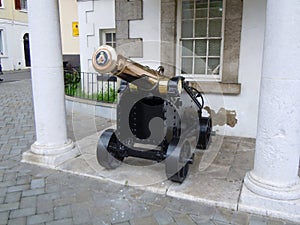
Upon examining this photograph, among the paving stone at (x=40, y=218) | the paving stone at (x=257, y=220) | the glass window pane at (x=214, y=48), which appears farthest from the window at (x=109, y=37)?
the paving stone at (x=257, y=220)

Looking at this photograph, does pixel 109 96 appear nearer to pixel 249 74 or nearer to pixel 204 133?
pixel 204 133

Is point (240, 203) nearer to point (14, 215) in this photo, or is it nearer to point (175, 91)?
point (175, 91)

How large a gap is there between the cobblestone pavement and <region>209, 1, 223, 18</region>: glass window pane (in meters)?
3.53

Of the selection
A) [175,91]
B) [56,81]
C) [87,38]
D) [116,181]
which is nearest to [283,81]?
[175,91]

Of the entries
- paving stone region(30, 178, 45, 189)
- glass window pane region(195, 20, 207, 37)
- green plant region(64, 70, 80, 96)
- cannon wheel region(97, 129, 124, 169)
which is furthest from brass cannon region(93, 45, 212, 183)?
green plant region(64, 70, 80, 96)

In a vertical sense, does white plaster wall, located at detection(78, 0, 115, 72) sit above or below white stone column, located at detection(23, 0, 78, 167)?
above

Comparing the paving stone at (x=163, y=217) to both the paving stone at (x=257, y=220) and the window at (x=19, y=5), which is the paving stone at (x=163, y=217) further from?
the window at (x=19, y=5)

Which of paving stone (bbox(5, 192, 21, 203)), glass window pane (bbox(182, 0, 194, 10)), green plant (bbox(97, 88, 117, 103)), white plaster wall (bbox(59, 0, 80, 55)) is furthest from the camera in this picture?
white plaster wall (bbox(59, 0, 80, 55))

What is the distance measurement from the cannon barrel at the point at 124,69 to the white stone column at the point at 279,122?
44.1 inches

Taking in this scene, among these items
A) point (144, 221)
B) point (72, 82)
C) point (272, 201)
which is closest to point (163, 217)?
point (144, 221)

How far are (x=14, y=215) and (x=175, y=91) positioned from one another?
2025 mm

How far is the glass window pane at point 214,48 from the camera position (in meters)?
5.11

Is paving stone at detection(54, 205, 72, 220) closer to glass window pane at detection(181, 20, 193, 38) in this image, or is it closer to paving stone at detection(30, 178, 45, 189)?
paving stone at detection(30, 178, 45, 189)

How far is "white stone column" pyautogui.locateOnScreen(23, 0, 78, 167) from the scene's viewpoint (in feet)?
11.6
